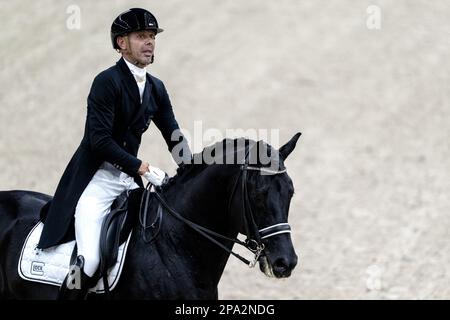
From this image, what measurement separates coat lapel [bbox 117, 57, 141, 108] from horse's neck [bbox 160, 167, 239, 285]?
75 cm

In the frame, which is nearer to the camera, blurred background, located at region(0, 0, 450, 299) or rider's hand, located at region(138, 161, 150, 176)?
rider's hand, located at region(138, 161, 150, 176)

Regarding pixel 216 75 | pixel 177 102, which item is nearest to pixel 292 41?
pixel 216 75

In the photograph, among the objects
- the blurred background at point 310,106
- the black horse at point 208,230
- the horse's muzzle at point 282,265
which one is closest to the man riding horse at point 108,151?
the black horse at point 208,230

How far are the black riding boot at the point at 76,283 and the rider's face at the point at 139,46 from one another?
1508 mm

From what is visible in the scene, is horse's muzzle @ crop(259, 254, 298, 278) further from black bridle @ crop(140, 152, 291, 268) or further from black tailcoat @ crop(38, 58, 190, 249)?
black tailcoat @ crop(38, 58, 190, 249)

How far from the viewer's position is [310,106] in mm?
20875

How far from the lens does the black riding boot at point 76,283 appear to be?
6285mm

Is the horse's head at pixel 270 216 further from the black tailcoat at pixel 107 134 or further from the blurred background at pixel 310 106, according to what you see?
the blurred background at pixel 310 106

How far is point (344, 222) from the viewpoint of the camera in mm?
15523

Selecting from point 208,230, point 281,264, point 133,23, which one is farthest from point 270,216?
point 133,23

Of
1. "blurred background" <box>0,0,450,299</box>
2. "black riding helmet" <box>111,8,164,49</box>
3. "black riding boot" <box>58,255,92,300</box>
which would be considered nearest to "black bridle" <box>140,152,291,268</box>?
"black riding boot" <box>58,255,92,300</box>

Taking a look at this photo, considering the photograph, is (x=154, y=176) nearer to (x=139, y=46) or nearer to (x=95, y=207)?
(x=95, y=207)

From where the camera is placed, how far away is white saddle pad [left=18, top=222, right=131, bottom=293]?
6.31 meters

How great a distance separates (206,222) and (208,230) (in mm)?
75
